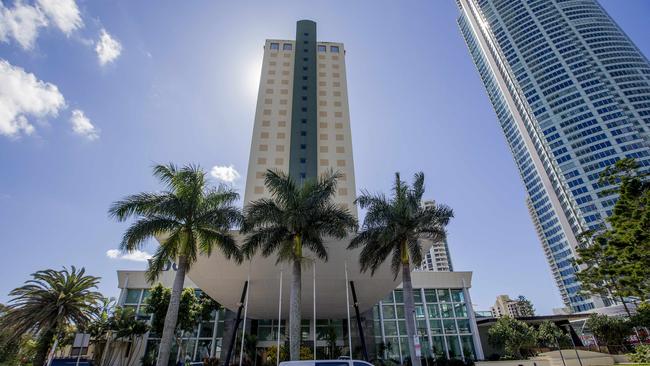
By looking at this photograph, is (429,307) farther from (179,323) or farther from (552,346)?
(179,323)

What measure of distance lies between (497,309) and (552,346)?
17554 cm

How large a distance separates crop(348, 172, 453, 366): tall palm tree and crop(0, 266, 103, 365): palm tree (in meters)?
19.6

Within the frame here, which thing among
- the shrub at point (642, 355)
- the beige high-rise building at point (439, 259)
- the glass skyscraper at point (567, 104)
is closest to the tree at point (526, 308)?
the glass skyscraper at point (567, 104)

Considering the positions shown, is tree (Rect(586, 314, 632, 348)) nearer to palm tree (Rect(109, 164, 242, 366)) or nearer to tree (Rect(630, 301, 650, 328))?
tree (Rect(630, 301, 650, 328))

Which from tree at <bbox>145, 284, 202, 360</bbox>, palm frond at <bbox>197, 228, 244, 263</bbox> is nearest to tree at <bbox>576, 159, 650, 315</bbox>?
palm frond at <bbox>197, 228, 244, 263</bbox>

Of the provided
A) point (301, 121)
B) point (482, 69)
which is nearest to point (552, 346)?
point (301, 121)

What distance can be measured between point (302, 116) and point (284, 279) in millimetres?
19935

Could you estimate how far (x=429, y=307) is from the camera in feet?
102

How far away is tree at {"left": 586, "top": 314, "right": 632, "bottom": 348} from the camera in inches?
1209

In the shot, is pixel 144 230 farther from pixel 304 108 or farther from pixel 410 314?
pixel 304 108

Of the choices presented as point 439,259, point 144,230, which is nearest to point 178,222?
point 144,230

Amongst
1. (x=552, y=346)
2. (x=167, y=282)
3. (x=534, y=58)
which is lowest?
(x=552, y=346)

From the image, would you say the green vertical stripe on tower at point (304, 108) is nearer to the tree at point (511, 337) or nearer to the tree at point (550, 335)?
the tree at point (511, 337)

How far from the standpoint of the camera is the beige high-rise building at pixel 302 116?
31.9m
